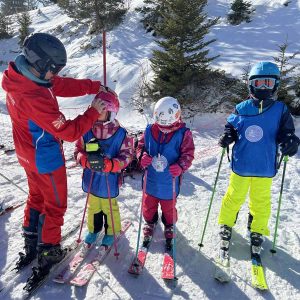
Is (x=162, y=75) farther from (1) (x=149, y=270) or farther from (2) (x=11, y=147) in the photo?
(1) (x=149, y=270)

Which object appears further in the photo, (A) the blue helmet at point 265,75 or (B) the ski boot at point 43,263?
(A) the blue helmet at point 265,75

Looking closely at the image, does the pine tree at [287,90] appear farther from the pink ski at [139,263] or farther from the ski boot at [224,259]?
the pink ski at [139,263]

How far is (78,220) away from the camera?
5.00m

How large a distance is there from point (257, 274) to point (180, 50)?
307 inches

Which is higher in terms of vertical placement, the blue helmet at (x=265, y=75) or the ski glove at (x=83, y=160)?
the blue helmet at (x=265, y=75)

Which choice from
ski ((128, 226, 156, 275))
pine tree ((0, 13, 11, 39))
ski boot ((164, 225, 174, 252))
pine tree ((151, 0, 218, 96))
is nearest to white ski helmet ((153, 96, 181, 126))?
ski boot ((164, 225, 174, 252))

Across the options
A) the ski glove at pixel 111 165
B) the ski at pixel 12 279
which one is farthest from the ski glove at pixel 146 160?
the ski at pixel 12 279

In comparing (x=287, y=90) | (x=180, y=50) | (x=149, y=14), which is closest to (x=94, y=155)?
(x=287, y=90)

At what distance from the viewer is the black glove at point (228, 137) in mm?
4129

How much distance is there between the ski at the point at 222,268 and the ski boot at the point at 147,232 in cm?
94

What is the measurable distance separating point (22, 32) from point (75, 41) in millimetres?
4618

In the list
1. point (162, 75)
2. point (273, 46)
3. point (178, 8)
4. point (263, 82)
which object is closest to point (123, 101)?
point (162, 75)

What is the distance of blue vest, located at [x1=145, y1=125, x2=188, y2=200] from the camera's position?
4043mm

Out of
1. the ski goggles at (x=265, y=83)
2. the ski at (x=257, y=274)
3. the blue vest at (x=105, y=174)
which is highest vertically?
the ski goggles at (x=265, y=83)
